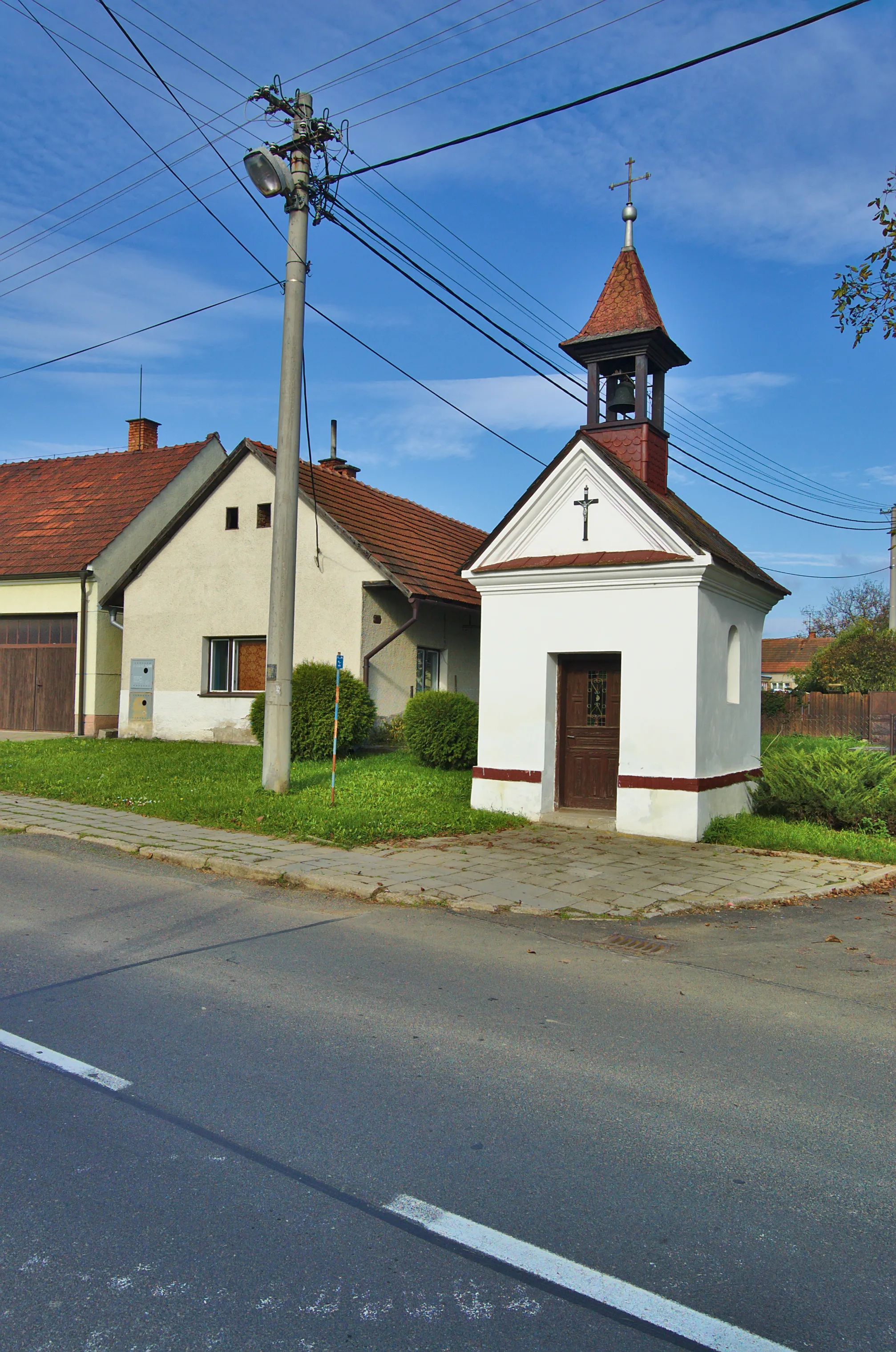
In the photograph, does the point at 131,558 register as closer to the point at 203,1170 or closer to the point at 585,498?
the point at 585,498

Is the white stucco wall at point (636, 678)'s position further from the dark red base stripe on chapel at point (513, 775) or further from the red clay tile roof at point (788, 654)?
the red clay tile roof at point (788, 654)

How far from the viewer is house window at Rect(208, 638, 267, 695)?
2028 centimetres

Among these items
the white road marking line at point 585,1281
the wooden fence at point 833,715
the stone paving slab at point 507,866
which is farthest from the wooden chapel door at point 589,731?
the wooden fence at point 833,715

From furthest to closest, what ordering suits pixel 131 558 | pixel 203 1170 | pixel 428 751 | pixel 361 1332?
1. pixel 131 558
2. pixel 428 751
3. pixel 203 1170
4. pixel 361 1332

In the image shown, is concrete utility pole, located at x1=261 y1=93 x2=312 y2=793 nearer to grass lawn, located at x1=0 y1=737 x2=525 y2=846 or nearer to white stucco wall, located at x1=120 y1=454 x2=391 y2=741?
grass lawn, located at x1=0 y1=737 x2=525 y2=846

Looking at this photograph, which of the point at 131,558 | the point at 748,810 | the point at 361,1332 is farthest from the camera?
the point at 131,558

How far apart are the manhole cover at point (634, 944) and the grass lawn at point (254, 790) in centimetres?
379

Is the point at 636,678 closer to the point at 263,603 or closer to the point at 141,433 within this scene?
the point at 263,603

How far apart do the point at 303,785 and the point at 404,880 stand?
5223 millimetres

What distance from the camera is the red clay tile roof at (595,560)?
11.8 meters

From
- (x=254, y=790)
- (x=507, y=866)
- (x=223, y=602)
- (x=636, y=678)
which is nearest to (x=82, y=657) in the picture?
(x=223, y=602)

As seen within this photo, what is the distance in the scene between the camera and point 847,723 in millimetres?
27031

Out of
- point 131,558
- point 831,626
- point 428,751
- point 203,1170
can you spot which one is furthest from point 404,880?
point 831,626

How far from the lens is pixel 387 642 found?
18234 millimetres
